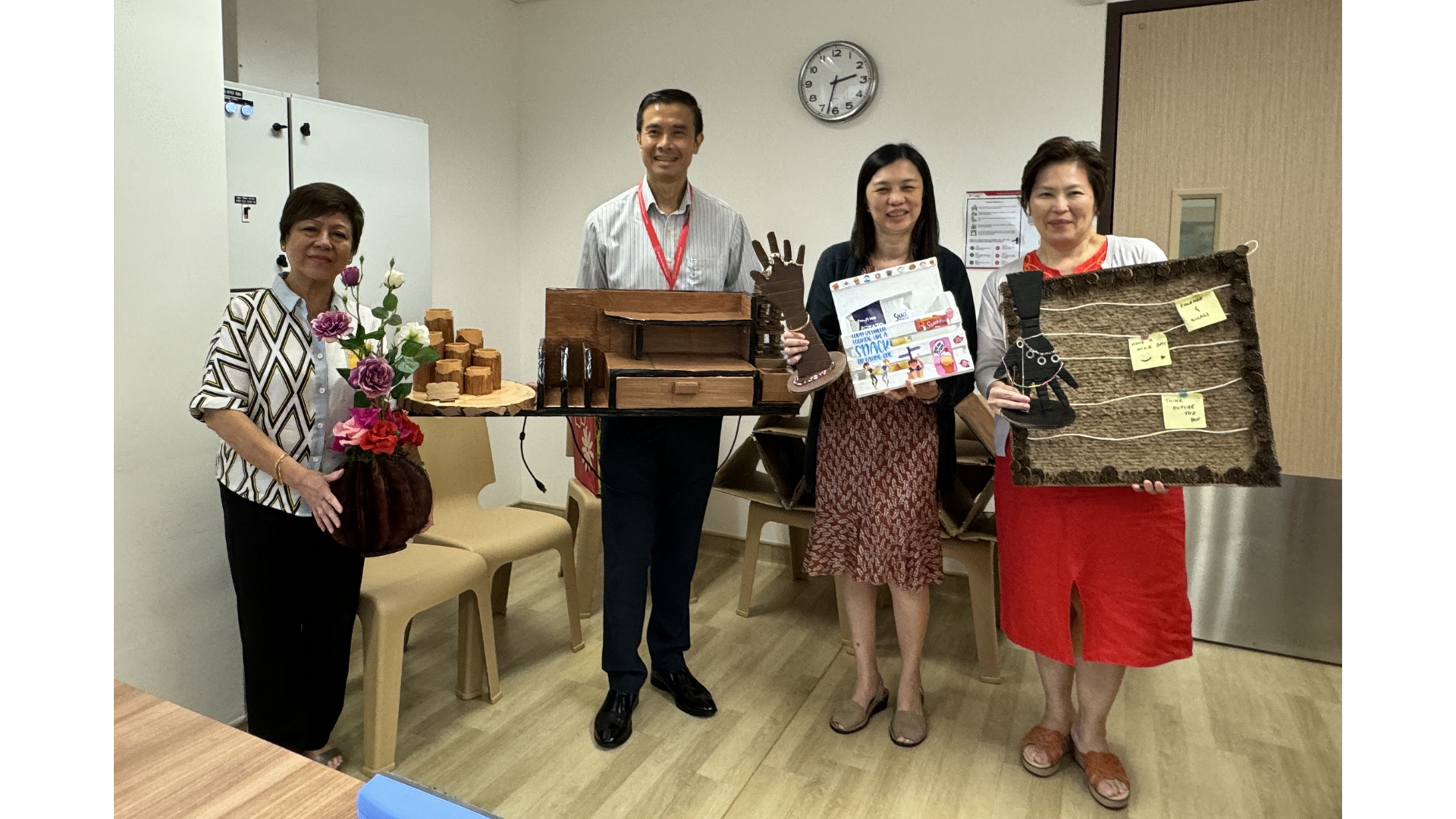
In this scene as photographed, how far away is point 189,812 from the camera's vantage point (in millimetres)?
746

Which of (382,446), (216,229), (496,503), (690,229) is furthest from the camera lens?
(496,503)

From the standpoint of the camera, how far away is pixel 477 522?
2924mm

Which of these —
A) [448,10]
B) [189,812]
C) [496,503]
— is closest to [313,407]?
[189,812]

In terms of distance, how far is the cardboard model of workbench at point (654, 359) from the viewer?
2162 mm

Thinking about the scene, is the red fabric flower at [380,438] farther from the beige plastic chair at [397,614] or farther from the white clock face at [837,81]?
the white clock face at [837,81]

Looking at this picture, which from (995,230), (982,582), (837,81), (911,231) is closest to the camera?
(911,231)

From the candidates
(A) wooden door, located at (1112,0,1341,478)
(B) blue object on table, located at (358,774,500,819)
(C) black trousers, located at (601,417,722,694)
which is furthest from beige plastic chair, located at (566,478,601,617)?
(B) blue object on table, located at (358,774,500,819)

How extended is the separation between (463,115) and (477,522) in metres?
2.43

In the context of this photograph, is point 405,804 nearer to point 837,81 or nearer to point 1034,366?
point 1034,366

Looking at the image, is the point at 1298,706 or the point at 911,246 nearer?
the point at 911,246

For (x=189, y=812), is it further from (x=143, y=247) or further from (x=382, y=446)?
(x=143, y=247)

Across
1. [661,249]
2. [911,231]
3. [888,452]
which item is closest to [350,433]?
[661,249]

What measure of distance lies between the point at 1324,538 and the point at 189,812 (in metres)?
3.56

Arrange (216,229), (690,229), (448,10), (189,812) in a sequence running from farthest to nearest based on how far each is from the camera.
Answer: (448,10)
(690,229)
(216,229)
(189,812)
